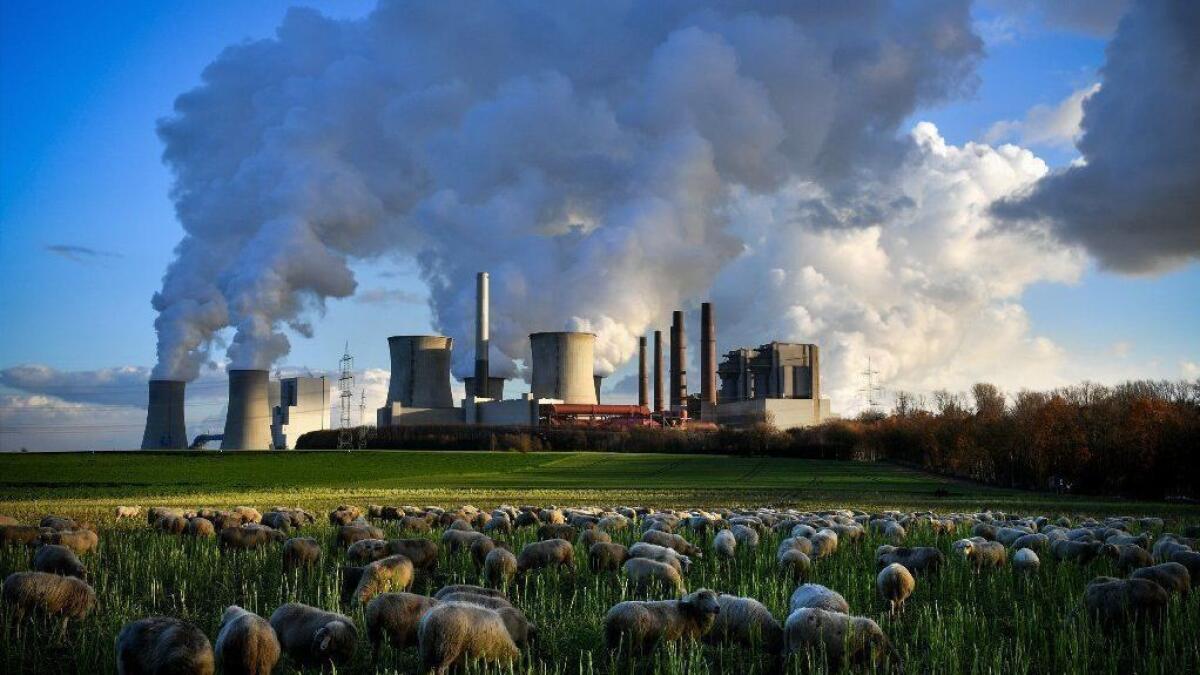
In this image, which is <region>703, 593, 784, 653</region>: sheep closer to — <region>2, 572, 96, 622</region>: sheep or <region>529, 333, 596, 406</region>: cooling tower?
<region>2, 572, 96, 622</region>: sheep

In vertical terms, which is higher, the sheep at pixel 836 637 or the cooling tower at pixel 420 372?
the cooling tower at pixel 420 372

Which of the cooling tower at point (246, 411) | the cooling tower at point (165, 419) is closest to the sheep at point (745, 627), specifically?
the cooling tower at point (246, 411)

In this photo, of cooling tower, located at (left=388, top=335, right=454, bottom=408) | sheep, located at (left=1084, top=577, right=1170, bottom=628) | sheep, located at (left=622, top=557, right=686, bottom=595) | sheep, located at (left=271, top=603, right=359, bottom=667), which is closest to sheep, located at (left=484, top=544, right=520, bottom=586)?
sheep, located at (left=622, top=557, right=686, bottom=595)

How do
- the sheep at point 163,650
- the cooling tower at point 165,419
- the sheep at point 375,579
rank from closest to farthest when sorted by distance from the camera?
1. the sheep at point 163,650
2. the sheep at point 375,579
3. the cooling tower at point 165,419

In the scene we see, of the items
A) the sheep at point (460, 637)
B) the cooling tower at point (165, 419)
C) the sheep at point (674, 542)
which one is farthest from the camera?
the cooling tower at point (165, 419)

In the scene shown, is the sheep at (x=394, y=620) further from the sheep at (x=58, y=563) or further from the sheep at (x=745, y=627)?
the sheep at (x=58, y=563)

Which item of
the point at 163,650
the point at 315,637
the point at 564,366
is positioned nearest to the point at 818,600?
the point at 315,637
